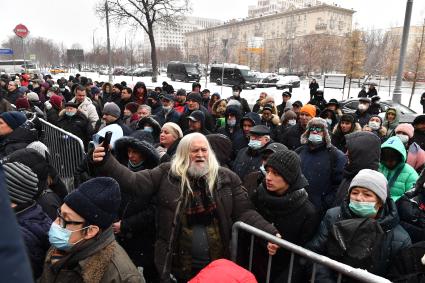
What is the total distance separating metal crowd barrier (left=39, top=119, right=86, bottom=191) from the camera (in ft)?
16.1

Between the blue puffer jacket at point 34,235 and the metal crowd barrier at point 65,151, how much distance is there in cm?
250

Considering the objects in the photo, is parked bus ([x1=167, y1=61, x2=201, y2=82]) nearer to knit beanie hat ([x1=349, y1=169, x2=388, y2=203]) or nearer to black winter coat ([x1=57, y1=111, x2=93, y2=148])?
black winter coat ([x1=57, y1=111, x2=93, y2=148])

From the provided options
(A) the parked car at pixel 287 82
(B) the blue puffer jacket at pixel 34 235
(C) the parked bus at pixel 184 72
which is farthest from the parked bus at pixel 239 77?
(B) the blue puffer jacket at pixel 34 235

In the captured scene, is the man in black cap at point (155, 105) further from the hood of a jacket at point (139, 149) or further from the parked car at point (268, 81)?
the parked car at point (268, 81)

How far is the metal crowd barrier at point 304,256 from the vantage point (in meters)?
1.76

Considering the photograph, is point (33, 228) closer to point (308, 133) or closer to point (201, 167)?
point (201, 167)

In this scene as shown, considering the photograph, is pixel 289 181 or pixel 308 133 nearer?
pixel 289 181

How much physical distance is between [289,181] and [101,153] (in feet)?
4.85

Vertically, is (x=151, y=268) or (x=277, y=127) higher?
(x=277, y=127)

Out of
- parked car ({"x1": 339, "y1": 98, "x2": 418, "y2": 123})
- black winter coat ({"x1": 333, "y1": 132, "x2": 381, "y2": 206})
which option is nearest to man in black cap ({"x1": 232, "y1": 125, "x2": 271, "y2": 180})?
black winter coat ({"x1": 333, "y1": 132, "x2": 381, "y2": 206})

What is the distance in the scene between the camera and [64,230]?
1996 millimetres

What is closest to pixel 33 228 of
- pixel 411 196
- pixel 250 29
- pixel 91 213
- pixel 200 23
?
pixel 91 213

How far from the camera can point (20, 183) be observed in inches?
89.7

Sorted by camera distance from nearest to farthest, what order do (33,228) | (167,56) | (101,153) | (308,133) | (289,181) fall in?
(33,228) < (101,153) < (289,181) < (308,133) < (167,56)
